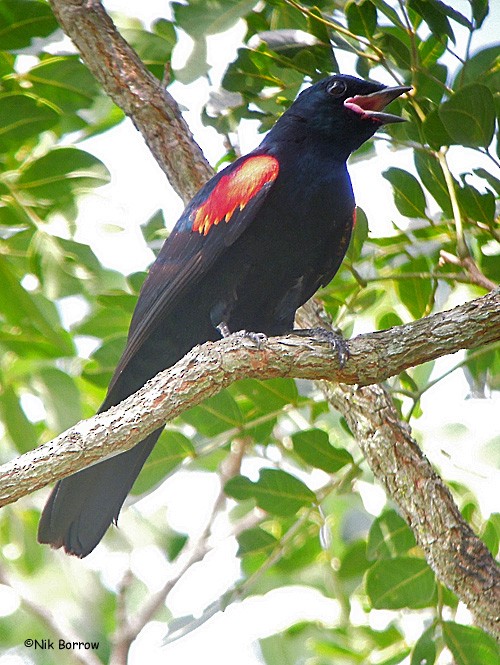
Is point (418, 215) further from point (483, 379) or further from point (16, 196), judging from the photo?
point (16, 196)

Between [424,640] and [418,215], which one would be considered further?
[418,215]

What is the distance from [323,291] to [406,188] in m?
0.63

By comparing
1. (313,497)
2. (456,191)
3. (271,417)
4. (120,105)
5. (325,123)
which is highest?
(120,105)

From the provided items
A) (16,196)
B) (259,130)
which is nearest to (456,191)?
(259,130)

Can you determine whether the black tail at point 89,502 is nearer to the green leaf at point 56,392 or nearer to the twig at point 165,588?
the green leaf at point 56,392

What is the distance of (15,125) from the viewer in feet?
12.1

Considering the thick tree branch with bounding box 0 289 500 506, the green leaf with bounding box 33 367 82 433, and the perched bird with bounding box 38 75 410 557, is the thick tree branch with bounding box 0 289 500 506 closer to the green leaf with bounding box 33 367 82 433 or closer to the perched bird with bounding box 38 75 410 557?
the perched bird with bounding box 38 75 410 557

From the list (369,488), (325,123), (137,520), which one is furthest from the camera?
(137,520)

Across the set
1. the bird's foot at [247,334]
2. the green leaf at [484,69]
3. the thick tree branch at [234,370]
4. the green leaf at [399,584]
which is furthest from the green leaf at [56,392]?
the green leaf at [484,69]

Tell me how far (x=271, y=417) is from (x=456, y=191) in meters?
1.16

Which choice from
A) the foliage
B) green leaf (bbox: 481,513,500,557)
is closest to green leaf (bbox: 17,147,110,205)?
the foliage

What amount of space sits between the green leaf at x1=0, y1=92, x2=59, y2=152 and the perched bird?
0.70 meters

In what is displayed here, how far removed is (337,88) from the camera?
379 centimetres

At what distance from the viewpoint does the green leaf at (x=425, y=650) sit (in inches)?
127
